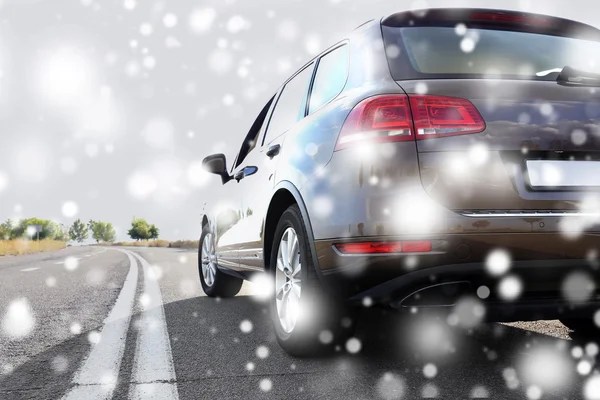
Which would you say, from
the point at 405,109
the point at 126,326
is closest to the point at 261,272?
the point at 126,326

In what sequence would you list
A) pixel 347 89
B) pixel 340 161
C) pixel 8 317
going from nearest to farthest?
pixel 340 161
pixel 347 89
pixel 8 317

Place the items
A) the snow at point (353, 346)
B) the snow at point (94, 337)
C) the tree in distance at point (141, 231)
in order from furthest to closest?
the tree in distance at point (141, 231)
the snow at point (94, 337)
the snow at point (353, 346)

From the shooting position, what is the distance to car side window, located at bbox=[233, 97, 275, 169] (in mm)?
5277

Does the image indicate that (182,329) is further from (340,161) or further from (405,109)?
(405,109)

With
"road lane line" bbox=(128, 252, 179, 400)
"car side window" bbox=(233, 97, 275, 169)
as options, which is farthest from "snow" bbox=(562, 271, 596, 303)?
"car side window" bbox=(233, 97, 275, 169)

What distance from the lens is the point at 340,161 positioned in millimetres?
2906

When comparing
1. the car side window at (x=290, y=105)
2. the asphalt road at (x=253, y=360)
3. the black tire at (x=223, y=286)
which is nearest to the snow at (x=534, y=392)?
the asphalt road at (x=253, y=360)

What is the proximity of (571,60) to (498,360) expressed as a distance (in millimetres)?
1739

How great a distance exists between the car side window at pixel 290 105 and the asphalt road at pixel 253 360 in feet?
4.88

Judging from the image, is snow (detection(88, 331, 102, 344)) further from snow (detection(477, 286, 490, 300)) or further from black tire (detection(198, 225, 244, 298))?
snow (detection(477, 286, 490, 300))

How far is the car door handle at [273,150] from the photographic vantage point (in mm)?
4080

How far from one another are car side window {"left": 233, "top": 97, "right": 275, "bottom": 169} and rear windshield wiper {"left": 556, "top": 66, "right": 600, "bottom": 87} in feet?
9.09

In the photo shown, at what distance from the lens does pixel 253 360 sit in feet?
11.2

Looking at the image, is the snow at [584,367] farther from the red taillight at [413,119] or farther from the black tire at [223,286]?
the black tire at [223,286]
